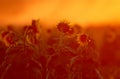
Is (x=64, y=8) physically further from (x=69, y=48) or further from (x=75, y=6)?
(x=69, y=48)

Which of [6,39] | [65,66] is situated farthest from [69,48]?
[6,39]

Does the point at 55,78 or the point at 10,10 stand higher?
the point at 10,10

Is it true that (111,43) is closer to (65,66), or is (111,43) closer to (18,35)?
(65,66)

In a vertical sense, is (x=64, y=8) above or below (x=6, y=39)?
above

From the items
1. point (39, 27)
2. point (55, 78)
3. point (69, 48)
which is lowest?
point (55, 78)

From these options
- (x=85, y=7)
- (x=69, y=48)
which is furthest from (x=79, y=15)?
(x=69, y=48)
